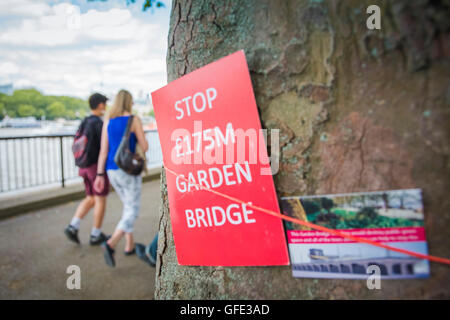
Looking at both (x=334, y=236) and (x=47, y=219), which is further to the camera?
(x=47, y=219)

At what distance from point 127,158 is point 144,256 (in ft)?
4.05

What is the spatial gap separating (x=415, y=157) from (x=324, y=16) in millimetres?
467

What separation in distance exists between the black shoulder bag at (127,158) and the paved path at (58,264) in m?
1.19

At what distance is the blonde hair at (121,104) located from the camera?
143 inches

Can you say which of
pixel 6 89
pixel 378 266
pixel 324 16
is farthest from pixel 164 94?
pixel 6 89

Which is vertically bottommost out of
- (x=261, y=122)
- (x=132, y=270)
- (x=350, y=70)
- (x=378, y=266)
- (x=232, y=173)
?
(x=132, y=270)

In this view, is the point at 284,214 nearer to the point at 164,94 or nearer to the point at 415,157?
the point at 415,157

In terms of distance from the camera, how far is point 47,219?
530cm

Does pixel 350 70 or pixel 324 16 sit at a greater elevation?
pixel 324 16

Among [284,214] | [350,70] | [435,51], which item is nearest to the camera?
[435,51]

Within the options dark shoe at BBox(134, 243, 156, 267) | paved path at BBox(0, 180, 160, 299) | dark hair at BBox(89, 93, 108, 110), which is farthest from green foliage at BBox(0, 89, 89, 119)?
dark shoe at BBox(134, 243, 156, 267)

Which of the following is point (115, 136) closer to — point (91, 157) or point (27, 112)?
point (91, 157)

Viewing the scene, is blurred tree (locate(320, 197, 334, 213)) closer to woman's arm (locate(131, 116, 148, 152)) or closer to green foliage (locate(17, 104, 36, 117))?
woman's arm (locate(131, 116, 148, 152))

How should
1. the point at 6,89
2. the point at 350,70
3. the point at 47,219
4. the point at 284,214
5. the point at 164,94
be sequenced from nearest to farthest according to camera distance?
the point at 350,70
the point at 284,214
the point at 164,94
the point at 47,219
the point at 6,89
